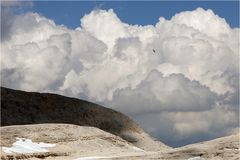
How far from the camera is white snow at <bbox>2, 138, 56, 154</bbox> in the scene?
57144 mm

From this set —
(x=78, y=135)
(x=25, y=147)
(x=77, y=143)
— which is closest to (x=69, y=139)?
(x=77, y=143)

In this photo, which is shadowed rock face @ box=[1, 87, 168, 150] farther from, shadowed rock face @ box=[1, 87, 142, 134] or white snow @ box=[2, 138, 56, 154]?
white snow @ box=[2, 138, 56, 154]

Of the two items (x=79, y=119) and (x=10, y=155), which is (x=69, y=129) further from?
(x=79, y=119)

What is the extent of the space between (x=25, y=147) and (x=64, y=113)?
49353 millimetres

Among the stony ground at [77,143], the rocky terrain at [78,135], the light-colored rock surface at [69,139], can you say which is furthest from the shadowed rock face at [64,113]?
the stony ground at [77,143]

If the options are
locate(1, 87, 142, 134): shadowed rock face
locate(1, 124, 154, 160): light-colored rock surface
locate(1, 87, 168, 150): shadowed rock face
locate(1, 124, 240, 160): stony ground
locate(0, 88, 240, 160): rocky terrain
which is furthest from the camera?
locate(1, 87, 142, 134): shadowed rock face

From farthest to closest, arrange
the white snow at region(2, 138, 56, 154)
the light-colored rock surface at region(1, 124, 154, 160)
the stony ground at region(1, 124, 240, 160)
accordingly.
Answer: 1. the light-colored rock surface at region(1, 124, 154, 160)
2. the white snow at region(2, 138, 56, 154)
3. the stony ground at region(1, 124, 240, 160)

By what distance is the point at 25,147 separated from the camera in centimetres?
5972

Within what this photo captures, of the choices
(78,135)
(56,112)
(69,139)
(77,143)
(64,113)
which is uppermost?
(56,112)

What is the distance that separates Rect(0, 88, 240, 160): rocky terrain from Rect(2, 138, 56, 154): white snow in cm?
12

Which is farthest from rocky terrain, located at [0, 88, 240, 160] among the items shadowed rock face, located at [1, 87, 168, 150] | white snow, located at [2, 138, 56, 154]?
white snow, located at [2, 138, 56, 154]

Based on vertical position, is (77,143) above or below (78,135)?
below

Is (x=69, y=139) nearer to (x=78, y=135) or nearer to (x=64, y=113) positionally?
(x=78, y=135)

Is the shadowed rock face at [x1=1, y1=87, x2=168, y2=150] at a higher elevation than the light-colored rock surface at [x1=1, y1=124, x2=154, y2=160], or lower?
higher
